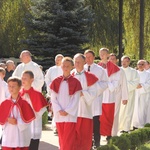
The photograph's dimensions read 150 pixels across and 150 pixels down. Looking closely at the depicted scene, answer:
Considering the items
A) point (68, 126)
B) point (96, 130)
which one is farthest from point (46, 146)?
point (68, 126)

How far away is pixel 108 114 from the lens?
11.1m

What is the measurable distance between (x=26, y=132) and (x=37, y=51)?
60.7ft

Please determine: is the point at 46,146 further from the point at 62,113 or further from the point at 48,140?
the point at 62,113

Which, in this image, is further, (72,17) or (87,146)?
(72,17)

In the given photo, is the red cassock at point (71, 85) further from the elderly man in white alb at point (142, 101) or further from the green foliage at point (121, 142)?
the elderly man in white alb at point (142, 101)

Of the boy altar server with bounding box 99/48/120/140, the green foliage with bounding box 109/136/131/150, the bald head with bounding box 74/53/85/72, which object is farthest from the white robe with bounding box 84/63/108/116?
the green foliage with bounding box 109/136/131/150

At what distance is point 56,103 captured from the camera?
8305mm

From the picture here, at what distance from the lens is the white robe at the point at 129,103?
12.5 metres

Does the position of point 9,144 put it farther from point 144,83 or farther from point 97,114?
point 144,83

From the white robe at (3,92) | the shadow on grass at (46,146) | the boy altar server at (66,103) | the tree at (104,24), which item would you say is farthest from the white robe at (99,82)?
the tree at (104,24)

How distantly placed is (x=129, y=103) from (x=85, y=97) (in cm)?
409

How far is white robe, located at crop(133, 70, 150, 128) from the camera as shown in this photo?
13195 mm

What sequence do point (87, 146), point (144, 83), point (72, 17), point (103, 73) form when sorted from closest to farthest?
1. point (87, 146)
2. point (103, 73)
3. point (144, 83)
4. point (72, 17)

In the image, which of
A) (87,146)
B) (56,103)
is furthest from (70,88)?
(87,146)
